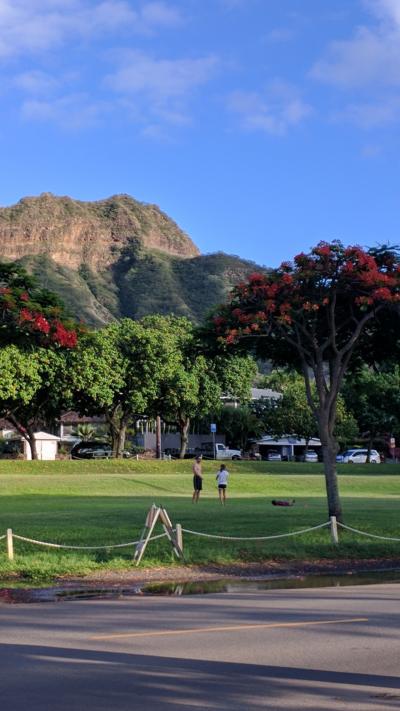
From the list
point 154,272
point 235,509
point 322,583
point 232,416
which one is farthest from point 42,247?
point 322,583

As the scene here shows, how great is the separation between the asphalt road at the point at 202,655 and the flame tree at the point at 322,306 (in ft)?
29.5

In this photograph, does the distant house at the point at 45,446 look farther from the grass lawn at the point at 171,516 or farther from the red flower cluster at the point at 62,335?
the red flower cluster at the point at 62,335

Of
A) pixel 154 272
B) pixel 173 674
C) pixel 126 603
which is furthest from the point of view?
pixel 154 272

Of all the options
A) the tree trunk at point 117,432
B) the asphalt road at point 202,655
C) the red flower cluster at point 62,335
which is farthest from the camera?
the tree trunk at point 117,432

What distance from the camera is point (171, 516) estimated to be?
25469mm

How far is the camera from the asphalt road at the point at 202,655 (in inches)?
287

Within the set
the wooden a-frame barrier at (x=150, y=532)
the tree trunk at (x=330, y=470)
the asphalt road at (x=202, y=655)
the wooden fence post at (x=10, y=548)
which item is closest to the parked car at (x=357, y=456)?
the tree trunk at (x=330, y=470)

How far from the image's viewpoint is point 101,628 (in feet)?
35.8

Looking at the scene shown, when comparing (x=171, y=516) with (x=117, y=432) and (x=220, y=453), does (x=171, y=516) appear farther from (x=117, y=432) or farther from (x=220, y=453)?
(x=220, y=453)

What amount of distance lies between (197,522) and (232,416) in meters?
64.5

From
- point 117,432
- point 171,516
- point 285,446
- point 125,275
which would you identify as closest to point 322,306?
point 171,516

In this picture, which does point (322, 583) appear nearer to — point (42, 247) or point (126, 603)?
point (126, 603)

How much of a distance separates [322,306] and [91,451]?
52089mm

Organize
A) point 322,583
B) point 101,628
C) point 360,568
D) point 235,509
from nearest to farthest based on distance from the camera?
point 101,628, point 322,583, point 360,568, point 235,509
